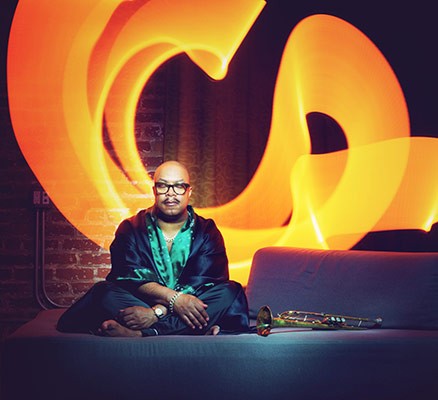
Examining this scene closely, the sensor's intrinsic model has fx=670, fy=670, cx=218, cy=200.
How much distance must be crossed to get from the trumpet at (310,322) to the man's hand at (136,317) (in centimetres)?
54

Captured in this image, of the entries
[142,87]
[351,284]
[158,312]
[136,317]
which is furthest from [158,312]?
[142,87]

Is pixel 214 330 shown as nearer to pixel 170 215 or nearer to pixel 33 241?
pixel 170 215

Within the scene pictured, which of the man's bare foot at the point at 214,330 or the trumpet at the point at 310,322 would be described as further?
the man's bare foot at the point at 214,330

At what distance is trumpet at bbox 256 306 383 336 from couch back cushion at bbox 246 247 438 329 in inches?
2.9

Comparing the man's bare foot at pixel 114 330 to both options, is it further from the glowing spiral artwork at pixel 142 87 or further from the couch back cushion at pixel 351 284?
the glowing spiral artwork at pixel 142 87

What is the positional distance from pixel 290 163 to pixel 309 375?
6.12ft

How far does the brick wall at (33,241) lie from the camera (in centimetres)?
428

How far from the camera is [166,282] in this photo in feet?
11.1

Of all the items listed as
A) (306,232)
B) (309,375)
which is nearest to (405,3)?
(306,232)

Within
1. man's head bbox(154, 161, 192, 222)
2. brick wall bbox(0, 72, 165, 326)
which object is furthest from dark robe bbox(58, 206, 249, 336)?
brick wall bbox(0, 72, 165, 326)

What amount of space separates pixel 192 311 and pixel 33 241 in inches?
64.5

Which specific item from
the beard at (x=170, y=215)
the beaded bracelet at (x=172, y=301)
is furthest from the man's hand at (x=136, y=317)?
the beard at (x=170, y=215)

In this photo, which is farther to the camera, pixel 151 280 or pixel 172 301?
pixel 151 280

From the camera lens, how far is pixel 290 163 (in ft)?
13.9
